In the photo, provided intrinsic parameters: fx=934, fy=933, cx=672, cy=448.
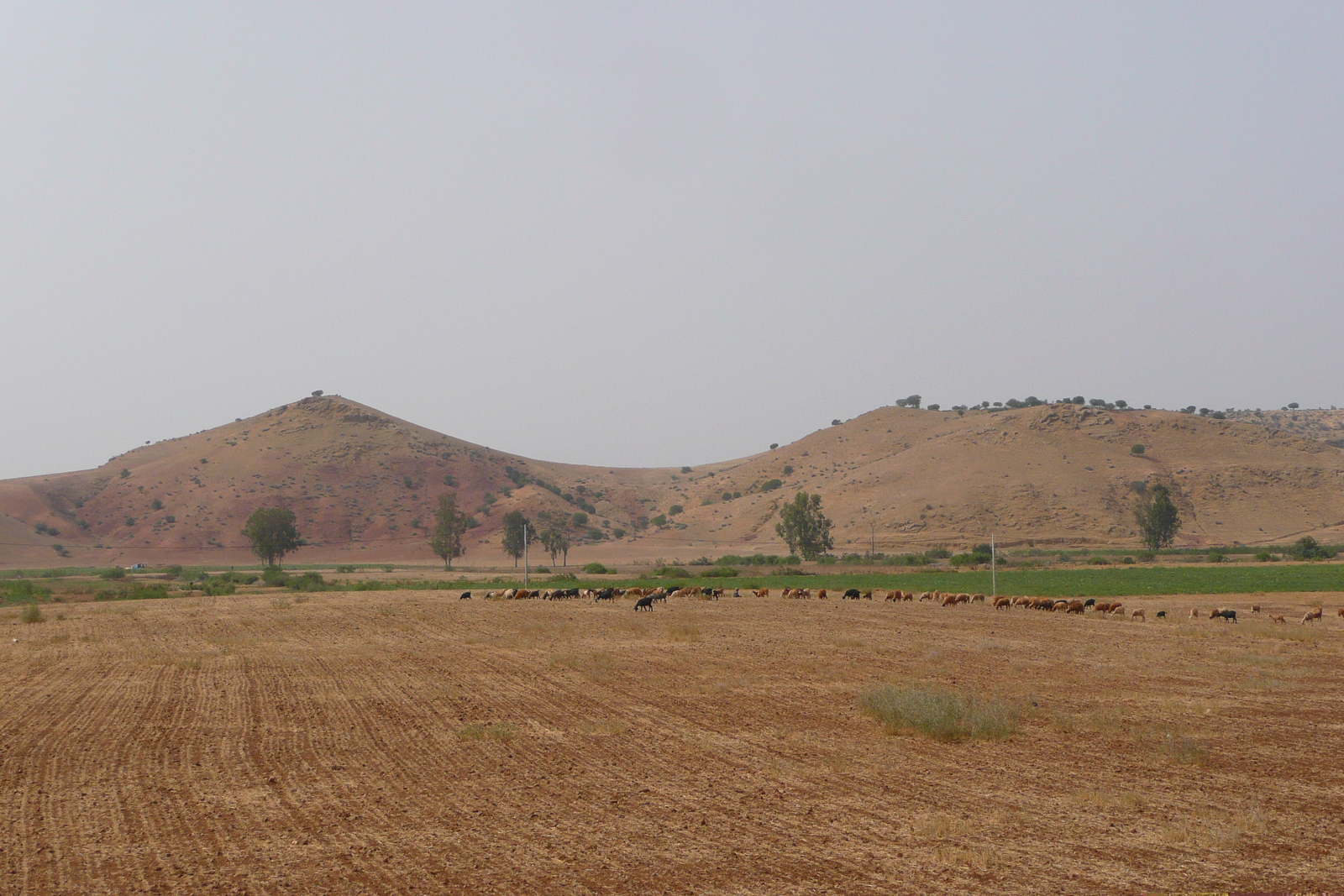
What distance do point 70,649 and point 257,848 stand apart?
75.0ft

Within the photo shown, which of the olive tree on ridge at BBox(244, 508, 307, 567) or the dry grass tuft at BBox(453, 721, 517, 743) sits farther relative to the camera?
the olive tree on ridge at BBox(244, 508, 307, 567)

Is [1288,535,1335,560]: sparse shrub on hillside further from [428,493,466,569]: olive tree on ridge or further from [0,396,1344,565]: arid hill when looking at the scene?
[428,493,466,569]: olive tree on ridge

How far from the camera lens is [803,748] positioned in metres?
14.2

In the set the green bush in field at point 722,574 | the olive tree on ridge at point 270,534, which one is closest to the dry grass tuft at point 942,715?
the green bush in field at point 722,574

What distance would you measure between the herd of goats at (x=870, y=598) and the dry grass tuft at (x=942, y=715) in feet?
72.9

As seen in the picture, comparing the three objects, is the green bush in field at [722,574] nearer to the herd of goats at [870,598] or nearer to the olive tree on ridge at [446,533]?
the herd of goats at [870,598]

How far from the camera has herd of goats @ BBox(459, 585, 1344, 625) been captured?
3734 centimetres

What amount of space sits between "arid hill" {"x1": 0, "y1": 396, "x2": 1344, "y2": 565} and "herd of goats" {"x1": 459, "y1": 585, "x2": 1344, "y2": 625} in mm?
55484

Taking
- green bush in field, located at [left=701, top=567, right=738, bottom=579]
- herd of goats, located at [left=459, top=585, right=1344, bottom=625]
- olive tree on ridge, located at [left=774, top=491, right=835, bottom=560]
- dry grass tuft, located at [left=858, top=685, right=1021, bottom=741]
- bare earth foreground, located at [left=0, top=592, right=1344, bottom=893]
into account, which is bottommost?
bare earth foreground, located at [left=0, top=592, right=1344, bottom=893]

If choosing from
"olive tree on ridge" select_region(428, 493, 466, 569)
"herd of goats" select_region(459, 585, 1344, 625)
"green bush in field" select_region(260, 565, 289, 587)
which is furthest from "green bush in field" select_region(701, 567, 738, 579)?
"olive tree on ridge" select_region(428, 493, 466, 569)

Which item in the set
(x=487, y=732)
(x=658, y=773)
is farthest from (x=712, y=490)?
(x=658, y=773)

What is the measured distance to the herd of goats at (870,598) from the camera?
37.3 meters

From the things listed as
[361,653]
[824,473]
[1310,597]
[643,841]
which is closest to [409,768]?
[643,841]

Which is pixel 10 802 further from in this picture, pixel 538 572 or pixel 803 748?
pixel 538 572
